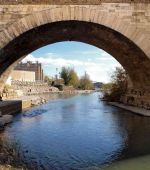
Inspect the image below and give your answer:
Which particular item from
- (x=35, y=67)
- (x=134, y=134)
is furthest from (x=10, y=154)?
(x=35, y=67)

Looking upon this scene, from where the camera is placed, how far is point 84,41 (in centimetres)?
1780

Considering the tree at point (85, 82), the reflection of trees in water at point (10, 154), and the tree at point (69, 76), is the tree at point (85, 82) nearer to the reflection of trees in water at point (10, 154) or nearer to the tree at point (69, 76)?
the tree at point (69, 76)

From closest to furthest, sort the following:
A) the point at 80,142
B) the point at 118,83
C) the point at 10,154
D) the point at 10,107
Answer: the point at 10,154 < the point at 80,142 < the point at 10,107 < the point at 118,83

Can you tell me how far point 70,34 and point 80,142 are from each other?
4.49m

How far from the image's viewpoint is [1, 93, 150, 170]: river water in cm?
1120

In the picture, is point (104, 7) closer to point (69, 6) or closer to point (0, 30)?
point (69, 6)

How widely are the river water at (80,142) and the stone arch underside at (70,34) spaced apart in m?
2.88

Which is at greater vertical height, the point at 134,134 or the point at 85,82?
the point at 85,82

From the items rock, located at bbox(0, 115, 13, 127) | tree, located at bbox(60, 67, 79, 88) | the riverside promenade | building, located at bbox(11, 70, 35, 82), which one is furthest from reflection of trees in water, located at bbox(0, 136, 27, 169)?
tree, located at bbox(60, 67, 79, 88)

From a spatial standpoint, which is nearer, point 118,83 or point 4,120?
point 4,120

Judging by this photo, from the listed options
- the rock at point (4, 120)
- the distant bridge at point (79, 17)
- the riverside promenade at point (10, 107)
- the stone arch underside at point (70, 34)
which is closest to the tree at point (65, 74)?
the riverside promenade at point (10, 107)

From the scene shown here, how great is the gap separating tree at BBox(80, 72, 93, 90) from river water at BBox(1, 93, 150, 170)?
251 ft

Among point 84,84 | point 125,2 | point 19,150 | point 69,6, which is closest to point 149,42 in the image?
point 125,2

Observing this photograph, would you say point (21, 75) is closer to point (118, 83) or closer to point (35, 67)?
point (35, 67)
